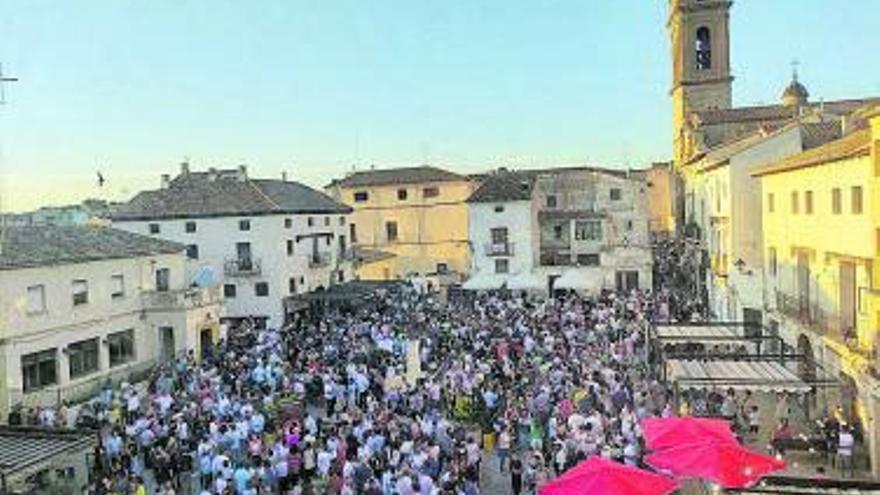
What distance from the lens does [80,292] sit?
106 feet

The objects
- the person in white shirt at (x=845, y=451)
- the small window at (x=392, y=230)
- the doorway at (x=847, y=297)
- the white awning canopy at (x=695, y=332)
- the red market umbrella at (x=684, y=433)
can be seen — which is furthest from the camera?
the small window at (x=392, y=230)

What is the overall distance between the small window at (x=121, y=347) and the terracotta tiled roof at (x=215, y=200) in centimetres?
1344

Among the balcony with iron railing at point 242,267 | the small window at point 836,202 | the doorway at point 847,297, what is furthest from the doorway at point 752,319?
the balcony with iron railing at point 242,267

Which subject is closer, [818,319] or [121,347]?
[818,319]

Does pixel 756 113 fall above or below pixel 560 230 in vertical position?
above

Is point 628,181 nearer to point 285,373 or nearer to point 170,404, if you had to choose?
point 285,373

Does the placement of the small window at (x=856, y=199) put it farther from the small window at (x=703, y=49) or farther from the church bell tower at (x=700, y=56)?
the small window at (x=703, y=49)

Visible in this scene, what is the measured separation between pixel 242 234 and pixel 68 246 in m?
14.5

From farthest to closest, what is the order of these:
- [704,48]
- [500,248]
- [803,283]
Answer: [704,48]
[500,248]
[803,283]

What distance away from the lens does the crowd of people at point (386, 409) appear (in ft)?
61.2

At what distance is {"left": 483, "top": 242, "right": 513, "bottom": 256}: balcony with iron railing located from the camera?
186 ft

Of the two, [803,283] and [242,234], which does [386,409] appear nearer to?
[803,283]

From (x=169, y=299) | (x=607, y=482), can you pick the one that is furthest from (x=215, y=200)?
(x=607, y=482)

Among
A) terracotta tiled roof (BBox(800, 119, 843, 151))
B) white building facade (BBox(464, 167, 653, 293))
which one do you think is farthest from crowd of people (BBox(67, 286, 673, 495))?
white building facade (BBox(464, 167, 653, 293))
